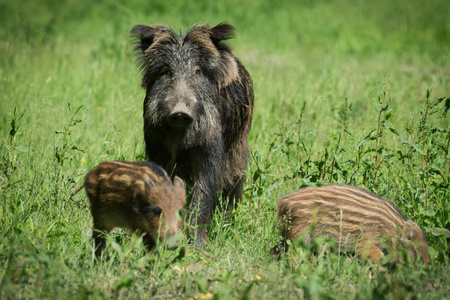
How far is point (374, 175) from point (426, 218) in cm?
70

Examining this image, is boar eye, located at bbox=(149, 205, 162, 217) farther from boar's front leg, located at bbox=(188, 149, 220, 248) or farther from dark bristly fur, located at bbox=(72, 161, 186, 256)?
boar's front leg, located at bbox=(188, 149, 220, 248)

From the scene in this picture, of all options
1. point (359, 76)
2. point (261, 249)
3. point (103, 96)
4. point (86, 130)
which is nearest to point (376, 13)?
point (359, 76)

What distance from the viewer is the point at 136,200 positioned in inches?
120

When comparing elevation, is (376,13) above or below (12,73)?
above

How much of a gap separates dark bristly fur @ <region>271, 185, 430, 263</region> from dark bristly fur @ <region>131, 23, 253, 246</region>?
2.46ft

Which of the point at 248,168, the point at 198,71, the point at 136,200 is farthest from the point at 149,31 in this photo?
the point at 136,200

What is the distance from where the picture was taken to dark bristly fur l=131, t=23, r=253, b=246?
403 centimetres

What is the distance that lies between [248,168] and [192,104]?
1.39 m

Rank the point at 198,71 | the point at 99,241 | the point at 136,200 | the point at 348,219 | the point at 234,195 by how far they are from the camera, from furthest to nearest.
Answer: the point at 234,195 → the point at 198,71 → the point at 348,219 → the point at 99,241 → the point at 136,200

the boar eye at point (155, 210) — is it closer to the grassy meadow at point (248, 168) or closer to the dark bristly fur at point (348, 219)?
the grassy meadow at point (248, 168)

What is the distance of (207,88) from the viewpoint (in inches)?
165

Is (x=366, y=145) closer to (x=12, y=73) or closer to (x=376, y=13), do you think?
(x=12, y=73)

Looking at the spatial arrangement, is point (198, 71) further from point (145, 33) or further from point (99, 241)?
point (99, 241)

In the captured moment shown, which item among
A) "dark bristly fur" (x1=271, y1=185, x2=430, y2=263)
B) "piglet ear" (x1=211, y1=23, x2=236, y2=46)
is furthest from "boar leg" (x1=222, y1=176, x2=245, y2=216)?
"piglet ear" (x1=211, y1=23, x2=236, y2=46)
